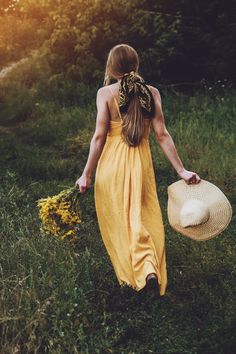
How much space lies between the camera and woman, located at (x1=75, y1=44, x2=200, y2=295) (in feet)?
16.4

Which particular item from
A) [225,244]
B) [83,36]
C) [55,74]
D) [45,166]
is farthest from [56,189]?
[55,74]

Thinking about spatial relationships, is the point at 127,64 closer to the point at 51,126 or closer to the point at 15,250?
the point at 15,250

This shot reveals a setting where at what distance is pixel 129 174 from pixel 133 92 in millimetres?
650

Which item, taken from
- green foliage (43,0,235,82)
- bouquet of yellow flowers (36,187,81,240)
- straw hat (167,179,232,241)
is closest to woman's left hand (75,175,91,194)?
bouquet of yellow flowers (36,187,81,240)

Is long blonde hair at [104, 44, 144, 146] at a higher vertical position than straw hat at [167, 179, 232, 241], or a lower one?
higher

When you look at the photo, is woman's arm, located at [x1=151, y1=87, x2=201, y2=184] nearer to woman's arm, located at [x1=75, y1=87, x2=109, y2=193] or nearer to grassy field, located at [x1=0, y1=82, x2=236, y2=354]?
woman's arm, located at [x1=75, y1=87, x2=109, y2=193]

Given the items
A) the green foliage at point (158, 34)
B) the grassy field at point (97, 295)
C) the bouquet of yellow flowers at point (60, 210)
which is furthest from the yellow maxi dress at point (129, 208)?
the green foliage at point (158, 34)

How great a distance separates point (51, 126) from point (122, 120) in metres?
8.04

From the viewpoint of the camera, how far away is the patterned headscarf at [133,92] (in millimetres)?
5004

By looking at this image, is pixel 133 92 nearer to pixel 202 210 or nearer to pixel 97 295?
pixel 202 210

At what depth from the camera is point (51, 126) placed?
13.0m

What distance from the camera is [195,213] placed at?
5.10 meters

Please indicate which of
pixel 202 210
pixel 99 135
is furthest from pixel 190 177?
pixel 99 135

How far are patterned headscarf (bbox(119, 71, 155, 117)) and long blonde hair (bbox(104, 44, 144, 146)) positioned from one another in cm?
3
